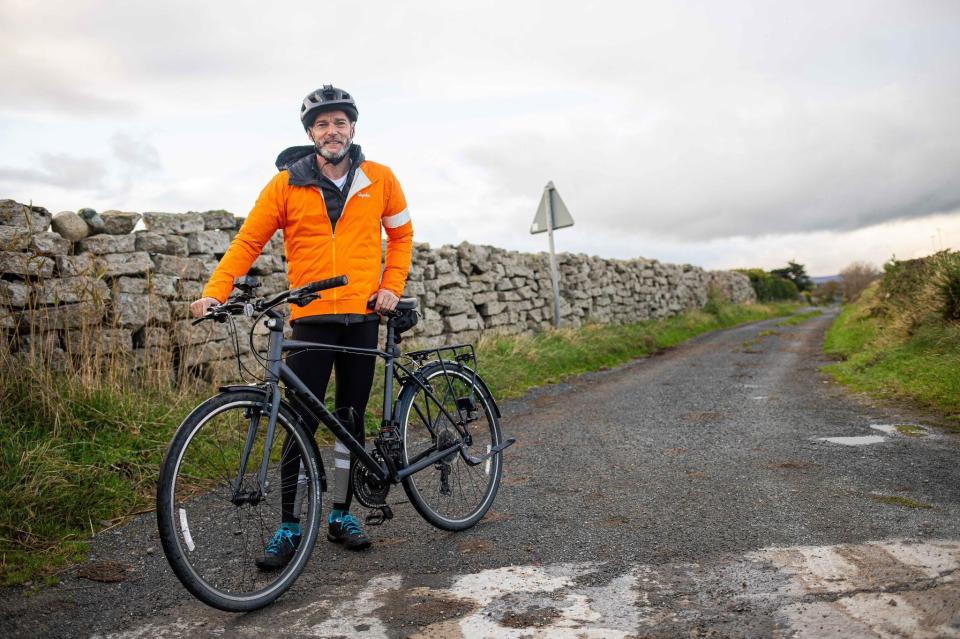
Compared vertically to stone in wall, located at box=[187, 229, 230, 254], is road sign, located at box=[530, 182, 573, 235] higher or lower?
higher

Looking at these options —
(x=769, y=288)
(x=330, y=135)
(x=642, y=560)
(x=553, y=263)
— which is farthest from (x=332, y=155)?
(x=769, y=288)

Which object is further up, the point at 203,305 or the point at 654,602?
the point at 203,305

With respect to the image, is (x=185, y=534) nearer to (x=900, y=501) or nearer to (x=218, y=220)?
(x=900, y=501)

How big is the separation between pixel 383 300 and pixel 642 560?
5.65 ft

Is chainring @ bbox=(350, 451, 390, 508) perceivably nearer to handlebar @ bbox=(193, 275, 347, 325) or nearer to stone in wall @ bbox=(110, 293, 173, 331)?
handlebar @ bbox=(193, 275, 347, 325)

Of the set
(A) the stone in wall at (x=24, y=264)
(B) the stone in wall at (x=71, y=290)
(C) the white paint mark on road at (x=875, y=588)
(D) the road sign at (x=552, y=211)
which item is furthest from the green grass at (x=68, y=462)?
(D) the road sign at (x=552, y=211)

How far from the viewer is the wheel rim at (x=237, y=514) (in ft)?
8.70

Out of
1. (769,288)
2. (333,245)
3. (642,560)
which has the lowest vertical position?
(642,560)

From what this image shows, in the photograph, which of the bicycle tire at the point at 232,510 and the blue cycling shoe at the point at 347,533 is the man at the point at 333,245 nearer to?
the blue cycling shoe at the point at 347,533

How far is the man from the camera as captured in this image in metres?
3.30

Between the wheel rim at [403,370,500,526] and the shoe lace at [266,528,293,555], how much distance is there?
0.65 metres

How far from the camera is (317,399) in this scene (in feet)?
10.2

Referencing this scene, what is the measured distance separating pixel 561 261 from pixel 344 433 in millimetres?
11370

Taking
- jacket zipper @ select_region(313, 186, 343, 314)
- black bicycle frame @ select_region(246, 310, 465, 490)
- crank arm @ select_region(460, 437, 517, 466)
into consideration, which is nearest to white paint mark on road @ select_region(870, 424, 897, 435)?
crank arm @ select_region(460, 437, 517, 466)
